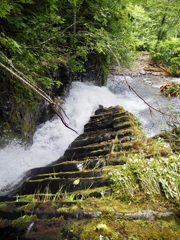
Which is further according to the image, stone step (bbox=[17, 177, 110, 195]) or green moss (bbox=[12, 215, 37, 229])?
stone step (bbox=[17, 177, 110, 195])

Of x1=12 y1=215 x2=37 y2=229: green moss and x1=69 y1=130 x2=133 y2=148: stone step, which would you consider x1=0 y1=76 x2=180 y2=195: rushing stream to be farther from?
x1=12 y1=215 x2=37 y2=229: green moss

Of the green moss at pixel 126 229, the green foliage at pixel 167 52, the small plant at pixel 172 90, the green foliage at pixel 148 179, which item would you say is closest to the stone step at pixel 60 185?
the green foliage at pixel 148 179

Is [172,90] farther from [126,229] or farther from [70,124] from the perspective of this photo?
[126,229]

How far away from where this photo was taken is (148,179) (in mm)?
2635

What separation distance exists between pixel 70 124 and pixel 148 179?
4.46 metres

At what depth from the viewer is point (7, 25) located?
11.1 ft

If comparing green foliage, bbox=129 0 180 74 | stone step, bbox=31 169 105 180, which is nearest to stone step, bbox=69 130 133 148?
stone step, bbox=31 169 105 180

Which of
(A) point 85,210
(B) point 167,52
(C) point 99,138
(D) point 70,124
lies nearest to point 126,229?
(A) point 85,210

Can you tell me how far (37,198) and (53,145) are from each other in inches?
114

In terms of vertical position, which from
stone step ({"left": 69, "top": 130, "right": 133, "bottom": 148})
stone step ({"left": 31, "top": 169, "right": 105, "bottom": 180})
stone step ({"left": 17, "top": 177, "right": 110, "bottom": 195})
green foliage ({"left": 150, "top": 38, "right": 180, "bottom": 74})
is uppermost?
green foliage ({"left": 150, "top": 38, "right": 180, "bottom": 74})

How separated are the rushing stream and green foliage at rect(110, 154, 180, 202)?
74 cm

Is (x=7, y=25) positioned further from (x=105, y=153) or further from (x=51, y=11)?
(x=105, y=153)

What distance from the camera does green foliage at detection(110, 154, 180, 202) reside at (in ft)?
8.13

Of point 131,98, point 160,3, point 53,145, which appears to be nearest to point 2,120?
point 53,145
